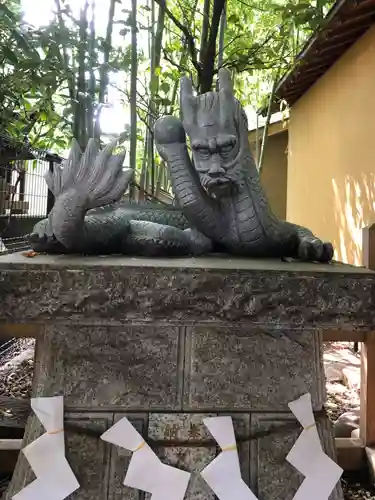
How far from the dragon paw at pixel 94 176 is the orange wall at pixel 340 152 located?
3025mm

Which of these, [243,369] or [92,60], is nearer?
[243,369]

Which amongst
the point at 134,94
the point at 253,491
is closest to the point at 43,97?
the point at 134,94

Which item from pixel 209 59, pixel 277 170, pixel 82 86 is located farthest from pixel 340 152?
pixel 277 170

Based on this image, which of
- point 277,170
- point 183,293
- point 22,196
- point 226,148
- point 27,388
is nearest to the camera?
point 183,293

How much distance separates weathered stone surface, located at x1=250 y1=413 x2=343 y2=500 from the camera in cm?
123

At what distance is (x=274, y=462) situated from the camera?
4.08 feet

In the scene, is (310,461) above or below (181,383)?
below

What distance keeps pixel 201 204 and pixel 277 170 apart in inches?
248

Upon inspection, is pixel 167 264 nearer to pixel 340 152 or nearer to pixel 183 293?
pixel 183 293

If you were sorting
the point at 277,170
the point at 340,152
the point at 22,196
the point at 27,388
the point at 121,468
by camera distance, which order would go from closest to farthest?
the point at 121,468, the point at 27,388, the point at 22,196, the point at 340,152, the point at 277,170

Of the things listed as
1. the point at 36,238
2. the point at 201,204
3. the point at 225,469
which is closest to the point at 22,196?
the point at 36,238

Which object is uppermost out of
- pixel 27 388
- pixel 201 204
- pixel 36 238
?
pixel 201 204

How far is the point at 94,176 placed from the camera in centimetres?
122

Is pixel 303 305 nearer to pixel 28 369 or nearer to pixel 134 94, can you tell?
pixel 134 94
